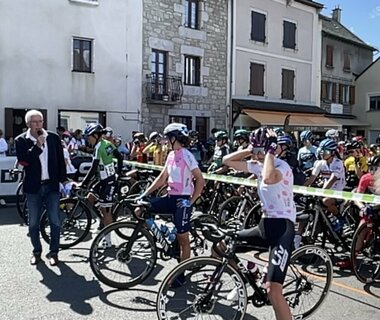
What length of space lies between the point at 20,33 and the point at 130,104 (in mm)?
5231

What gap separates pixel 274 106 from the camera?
26156mm

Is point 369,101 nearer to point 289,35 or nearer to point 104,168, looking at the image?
point 289,35

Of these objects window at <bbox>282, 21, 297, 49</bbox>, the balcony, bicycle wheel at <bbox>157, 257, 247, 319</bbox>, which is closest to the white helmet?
bicycle wheel at <bbox>157, 257, 247, 319</bbox>

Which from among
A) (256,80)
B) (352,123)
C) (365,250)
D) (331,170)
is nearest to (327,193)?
(331,170)

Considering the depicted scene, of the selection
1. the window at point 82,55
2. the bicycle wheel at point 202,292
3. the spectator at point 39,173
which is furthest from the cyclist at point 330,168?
the window at point 82,55

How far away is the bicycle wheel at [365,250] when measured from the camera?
5750mm

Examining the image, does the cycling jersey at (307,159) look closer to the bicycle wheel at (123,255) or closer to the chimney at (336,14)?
the bicycle wheel at (123,255)

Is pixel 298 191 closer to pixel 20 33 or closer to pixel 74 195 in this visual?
pixel 74 195

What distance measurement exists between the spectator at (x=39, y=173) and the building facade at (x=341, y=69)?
29037 millimetres

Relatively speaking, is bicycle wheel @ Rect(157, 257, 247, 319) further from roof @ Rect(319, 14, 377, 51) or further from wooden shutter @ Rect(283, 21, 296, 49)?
roof @ Rect(319, 14, 377, 51)

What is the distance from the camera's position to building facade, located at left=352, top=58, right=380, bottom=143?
3541 centimetres

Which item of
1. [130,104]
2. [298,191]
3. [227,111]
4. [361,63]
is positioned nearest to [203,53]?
[227,111]

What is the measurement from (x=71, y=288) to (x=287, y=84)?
2461 centimetres

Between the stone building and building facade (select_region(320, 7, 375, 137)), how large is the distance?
12.2 m
